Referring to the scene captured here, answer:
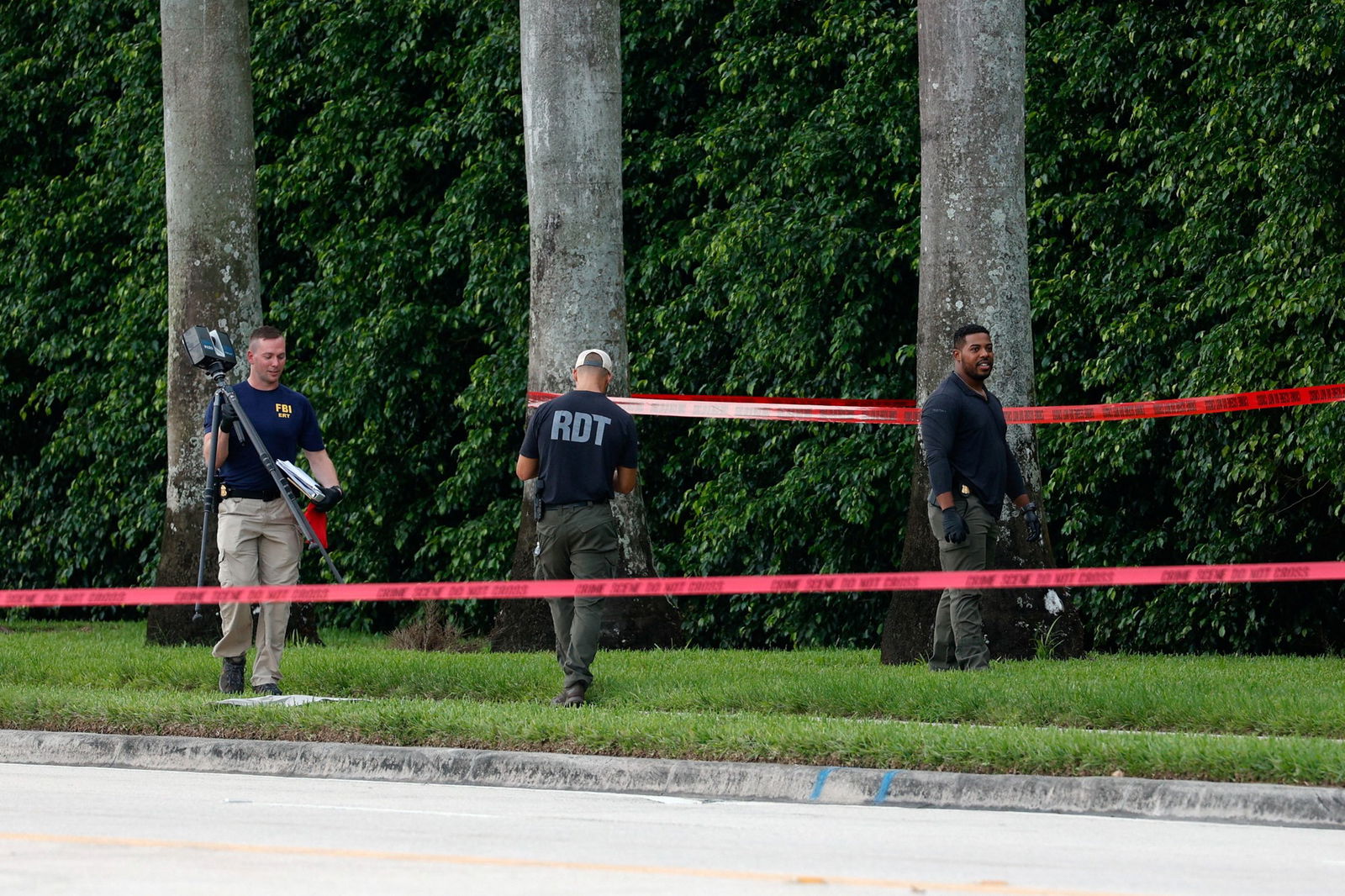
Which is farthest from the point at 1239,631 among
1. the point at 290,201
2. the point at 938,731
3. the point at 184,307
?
the point at 290,201

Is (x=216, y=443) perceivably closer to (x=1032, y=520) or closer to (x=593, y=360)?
(x=593, y=360)

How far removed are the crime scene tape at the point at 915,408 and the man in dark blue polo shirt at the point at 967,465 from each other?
1.22 m

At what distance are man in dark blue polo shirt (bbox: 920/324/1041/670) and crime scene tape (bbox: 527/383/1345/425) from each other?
1222mm

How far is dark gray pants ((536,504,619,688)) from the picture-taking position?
35.3 feet

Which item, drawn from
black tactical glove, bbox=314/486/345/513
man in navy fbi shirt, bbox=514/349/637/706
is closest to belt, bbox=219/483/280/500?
black tactical glove, bbox=314/486/345/513

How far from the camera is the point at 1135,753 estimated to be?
27.3 ft

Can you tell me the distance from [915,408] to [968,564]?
2866mm

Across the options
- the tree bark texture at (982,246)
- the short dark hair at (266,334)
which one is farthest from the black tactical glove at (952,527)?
the short dark hair at (266,334)

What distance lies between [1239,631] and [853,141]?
15.8 feet

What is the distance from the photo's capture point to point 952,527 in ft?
37.0

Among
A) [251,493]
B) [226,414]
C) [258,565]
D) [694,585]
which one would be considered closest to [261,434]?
[226,414]

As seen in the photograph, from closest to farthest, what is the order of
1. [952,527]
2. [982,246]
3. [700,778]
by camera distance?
[700,778] → [952,527] → [982,246]

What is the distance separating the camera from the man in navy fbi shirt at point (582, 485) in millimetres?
10797

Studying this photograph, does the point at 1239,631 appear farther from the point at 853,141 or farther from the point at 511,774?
the point at 511,774
